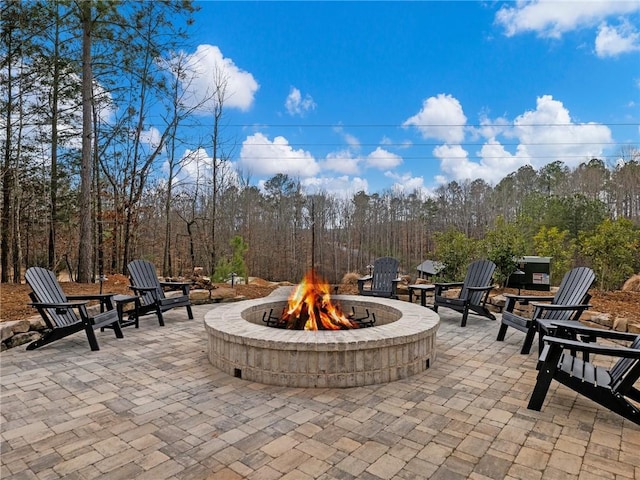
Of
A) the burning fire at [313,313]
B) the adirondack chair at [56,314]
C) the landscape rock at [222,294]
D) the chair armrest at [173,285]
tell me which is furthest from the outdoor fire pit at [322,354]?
the landscape rock at [222,294]

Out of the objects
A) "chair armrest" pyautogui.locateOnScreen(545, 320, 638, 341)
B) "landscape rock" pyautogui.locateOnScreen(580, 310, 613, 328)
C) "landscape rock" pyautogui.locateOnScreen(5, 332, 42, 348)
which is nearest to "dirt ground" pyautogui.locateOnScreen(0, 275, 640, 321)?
"landscape rock" pyautogui.locateOnScreen(580, 310, 613, 328)

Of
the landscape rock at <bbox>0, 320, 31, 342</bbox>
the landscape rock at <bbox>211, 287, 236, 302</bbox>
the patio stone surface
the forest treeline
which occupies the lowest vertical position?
the patio stone surface

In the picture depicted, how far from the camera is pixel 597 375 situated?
245cm

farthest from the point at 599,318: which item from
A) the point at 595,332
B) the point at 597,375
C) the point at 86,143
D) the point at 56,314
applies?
the point at 86,143

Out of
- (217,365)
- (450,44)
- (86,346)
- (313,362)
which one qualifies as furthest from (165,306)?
(450,44)

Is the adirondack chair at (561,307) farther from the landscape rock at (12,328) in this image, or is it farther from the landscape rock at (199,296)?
the landscape rock at (12,328)

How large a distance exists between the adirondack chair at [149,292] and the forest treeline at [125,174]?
6.98 feet

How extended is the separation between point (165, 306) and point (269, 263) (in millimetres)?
10790

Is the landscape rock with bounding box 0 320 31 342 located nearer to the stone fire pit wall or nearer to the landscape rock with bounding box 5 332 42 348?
the landscape rock with bounding box 5 332 42 348

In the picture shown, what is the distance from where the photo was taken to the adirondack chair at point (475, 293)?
495cm

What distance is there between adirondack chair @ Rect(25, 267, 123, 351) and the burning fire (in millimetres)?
1927

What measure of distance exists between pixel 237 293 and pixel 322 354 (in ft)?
15.1

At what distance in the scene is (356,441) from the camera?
81.8 inches

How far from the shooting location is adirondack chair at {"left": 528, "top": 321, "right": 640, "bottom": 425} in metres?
2.21
